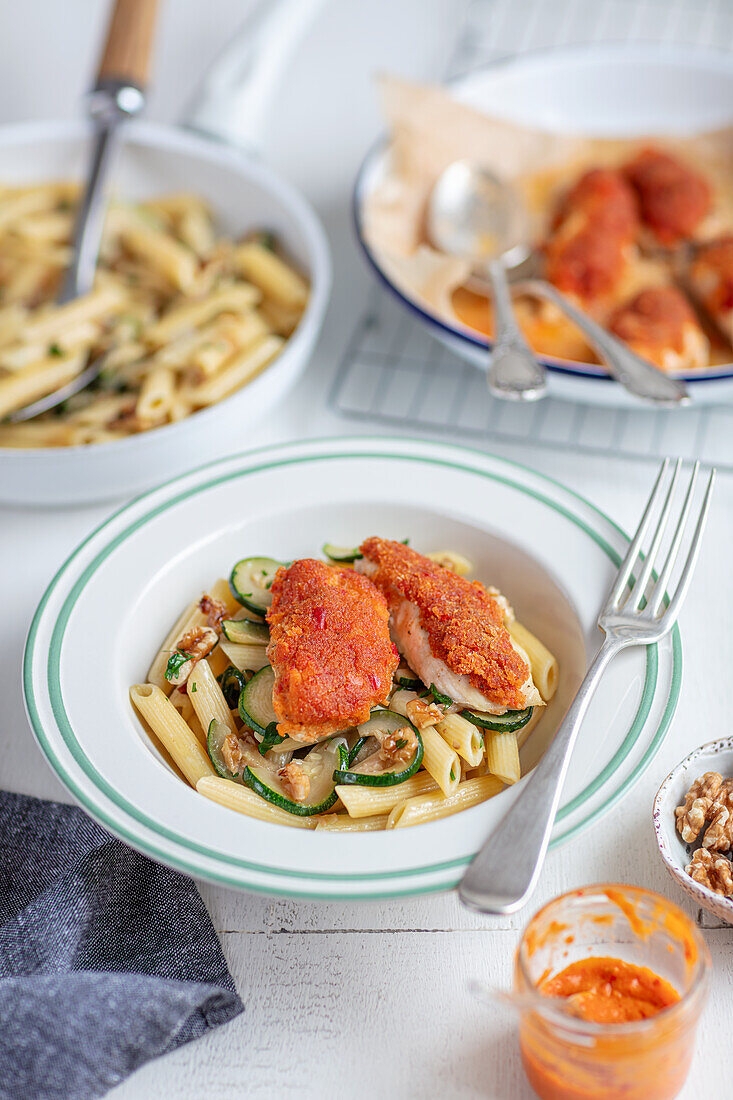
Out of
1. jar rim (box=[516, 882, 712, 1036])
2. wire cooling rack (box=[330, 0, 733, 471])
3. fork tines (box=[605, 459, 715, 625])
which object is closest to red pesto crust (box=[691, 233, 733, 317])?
wire cooling rack (box=[330, 0, 733, 471])

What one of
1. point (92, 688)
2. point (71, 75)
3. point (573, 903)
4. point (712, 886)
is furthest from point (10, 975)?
point (71, 75)

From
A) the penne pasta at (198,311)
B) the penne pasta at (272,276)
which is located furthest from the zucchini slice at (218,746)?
the penne pasta at (272,276)

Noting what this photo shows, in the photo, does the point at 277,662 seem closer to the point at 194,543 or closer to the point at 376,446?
the point at 194,543

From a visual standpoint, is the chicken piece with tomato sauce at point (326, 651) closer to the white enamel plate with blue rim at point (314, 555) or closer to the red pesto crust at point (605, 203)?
the white enamel plate with blue rim at point (314, 555)

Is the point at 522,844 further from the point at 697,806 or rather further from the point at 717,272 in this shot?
the point at 717,272

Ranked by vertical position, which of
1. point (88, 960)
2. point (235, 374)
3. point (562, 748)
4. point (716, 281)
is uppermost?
point (716, 281)

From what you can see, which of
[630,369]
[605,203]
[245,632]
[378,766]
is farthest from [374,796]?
[605,203]
